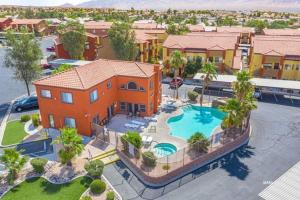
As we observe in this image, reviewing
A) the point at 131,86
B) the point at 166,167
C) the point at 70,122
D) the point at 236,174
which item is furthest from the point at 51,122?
the point at 236,174

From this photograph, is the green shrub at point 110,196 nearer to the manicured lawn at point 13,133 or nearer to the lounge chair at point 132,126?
the lounge chair at point 132,126

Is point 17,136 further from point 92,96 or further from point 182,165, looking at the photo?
point 182,165

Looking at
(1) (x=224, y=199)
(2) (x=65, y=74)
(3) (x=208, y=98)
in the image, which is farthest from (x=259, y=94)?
(2) (x=65, y=74)

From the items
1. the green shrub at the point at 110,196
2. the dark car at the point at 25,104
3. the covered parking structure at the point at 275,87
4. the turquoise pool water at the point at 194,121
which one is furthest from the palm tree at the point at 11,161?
the covered parking structure at the point at 275,87

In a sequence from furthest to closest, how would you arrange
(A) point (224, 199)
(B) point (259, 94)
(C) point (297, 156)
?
(B) point (259, 94) < (C) point (297, 156) < (A) point (224, 199)

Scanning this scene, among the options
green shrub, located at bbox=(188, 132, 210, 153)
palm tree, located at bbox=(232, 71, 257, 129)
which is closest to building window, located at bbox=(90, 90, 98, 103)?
green shrub, located at bbox=(188, 132, 210, 153)

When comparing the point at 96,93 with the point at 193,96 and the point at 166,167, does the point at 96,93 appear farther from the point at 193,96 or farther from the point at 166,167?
the point at 193,96

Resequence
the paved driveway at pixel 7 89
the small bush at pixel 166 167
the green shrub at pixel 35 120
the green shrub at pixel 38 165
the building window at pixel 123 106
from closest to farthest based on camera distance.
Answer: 1. the green shrub at pixel 38 165
2. the small bush at pixel 166 167
3. the green shrub at pixel 35 120
4. the building window at pixel 123 106
5. the paved driveway at pixel 7 89
